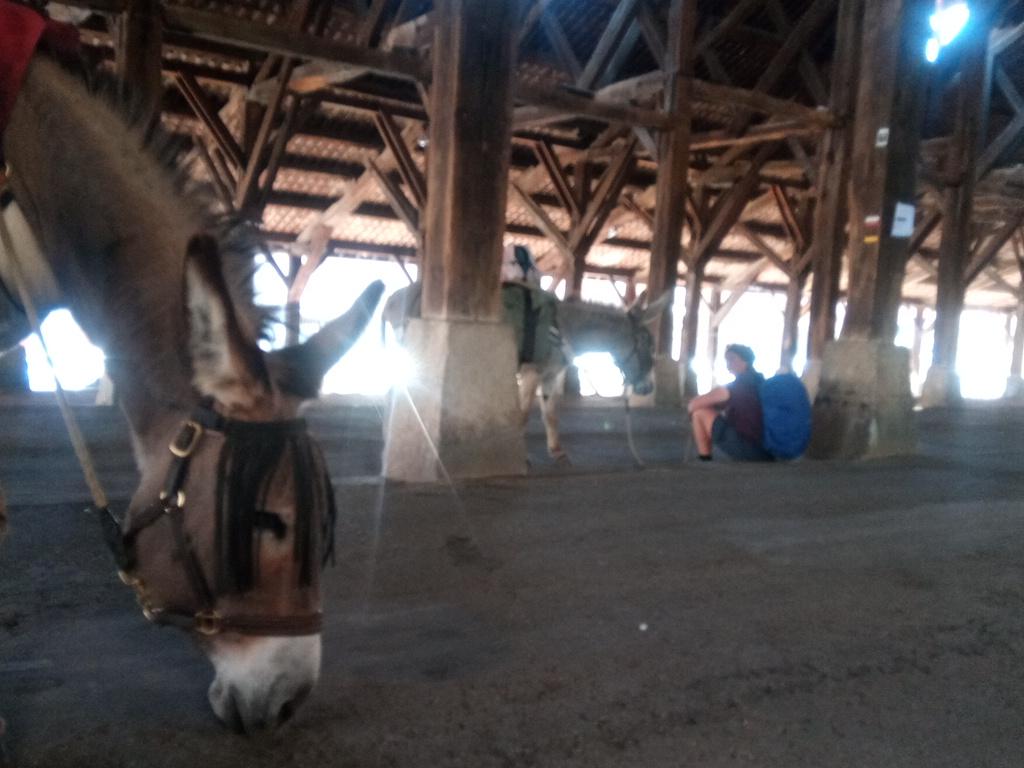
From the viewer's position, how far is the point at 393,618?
3.06 meters

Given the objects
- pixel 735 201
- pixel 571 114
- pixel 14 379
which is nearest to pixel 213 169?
pixel 14 379

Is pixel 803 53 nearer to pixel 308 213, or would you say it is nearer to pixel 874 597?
pixel 308 213

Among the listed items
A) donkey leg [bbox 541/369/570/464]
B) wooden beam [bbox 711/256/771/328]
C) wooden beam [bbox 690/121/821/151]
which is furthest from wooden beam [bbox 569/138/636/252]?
wooden beam [bbox 711/256/771/328]

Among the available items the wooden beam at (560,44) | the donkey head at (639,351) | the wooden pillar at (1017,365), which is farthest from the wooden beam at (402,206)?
the wooden pillar at (1017,365)

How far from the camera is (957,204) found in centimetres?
1354

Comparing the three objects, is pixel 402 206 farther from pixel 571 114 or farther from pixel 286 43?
pixel 286 43

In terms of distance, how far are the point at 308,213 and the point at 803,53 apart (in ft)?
29.2

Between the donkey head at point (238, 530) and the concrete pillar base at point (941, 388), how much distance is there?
13.9 meters

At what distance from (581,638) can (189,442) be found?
164 centimetres

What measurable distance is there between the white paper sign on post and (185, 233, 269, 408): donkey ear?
21.5ft

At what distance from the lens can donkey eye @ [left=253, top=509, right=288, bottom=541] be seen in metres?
1.70

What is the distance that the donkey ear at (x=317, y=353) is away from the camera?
1.85 meters

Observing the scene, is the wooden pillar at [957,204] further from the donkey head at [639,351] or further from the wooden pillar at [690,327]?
the donkey head at [639,351]

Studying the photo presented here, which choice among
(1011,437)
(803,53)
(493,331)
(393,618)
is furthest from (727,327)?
(393,618)
